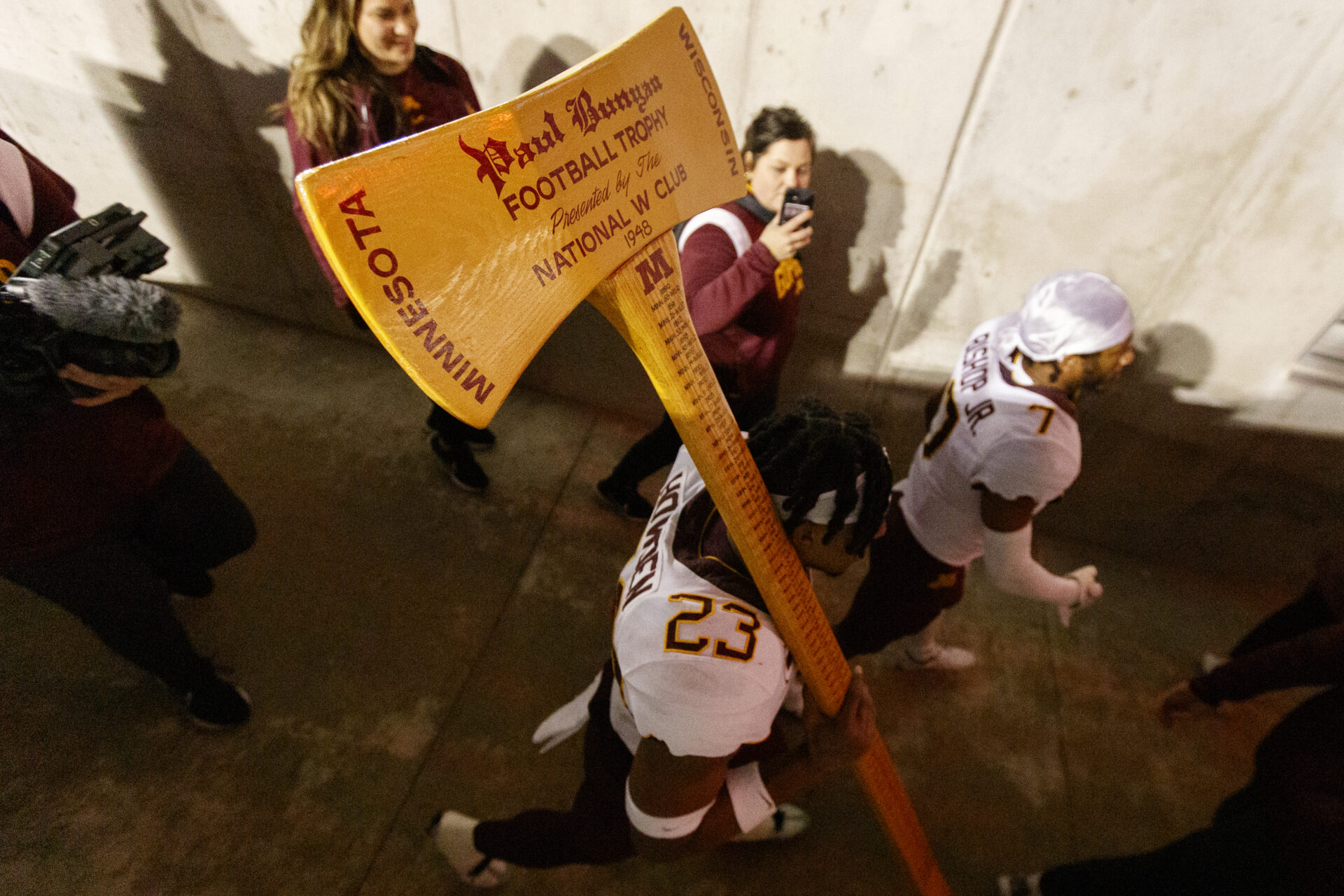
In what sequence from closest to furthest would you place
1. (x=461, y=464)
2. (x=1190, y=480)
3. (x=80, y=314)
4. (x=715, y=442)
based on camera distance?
(x=715, y=442)
(x=80, y=314)
(x=1190, y=480)
(x=461, y=464)

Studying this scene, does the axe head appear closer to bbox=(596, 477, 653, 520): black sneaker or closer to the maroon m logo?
the maroon m logo

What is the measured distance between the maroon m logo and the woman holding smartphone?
873 millimetres

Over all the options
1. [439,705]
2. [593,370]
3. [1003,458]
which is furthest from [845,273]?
[439,705]

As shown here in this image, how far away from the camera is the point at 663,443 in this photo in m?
2.80

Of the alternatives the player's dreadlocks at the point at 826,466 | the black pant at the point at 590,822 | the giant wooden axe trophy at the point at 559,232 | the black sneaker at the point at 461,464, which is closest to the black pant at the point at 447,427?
the black sneaker at the point at 461,464

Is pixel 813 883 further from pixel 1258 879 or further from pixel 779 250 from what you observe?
pixel 779 250

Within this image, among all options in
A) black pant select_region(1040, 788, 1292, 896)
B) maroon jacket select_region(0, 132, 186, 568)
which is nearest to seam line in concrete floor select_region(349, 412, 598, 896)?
maroon jacket select_region(0, 132, 186, 568)

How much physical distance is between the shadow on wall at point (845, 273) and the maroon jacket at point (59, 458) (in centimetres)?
238

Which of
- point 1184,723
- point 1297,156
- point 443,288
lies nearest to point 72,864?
point 443,288

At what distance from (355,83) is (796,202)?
1.45 meters

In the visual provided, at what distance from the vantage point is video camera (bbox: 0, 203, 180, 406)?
1.40m

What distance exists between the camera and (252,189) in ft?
10.7

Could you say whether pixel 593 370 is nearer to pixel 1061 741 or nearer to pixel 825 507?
pixel 825 507

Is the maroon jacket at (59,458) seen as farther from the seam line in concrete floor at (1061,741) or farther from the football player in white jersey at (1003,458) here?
the seam line in concrete floor at (1061,741)
